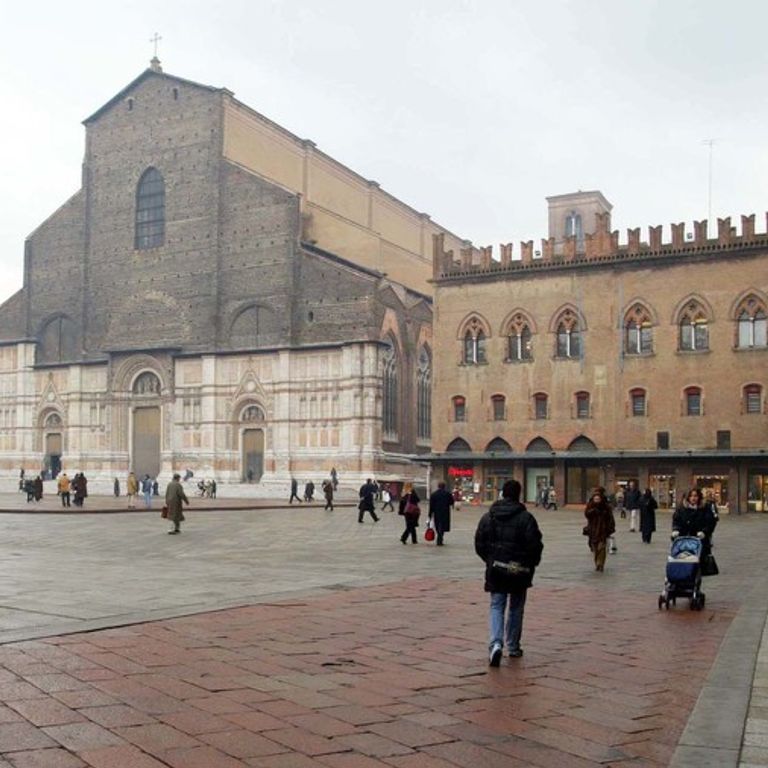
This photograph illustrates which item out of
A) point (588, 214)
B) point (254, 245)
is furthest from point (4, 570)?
point (588, 214)

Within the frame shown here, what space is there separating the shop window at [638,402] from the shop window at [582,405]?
1934mm

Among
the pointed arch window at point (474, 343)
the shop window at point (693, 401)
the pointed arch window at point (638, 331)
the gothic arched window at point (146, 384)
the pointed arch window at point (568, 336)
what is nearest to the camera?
the shop window at point (693, 401)

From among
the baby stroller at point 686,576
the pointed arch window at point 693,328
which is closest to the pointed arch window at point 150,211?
the pointed arch window at point 693,328

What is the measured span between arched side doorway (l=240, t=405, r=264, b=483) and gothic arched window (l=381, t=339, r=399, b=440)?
21.4ft

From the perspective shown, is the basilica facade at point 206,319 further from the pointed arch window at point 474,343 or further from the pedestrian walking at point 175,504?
the pedestrian walking at point 175,504

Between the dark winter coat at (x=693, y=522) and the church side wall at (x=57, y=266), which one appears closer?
the dark winter coat at (x=693, y=522)

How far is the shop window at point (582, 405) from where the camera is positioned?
154ft

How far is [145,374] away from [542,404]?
77.0 ft

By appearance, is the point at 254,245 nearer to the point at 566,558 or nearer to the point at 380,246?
the point at 380,246

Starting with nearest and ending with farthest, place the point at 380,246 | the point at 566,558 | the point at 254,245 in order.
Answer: the point at 566,558, the point at 254,245, the point at 380,246

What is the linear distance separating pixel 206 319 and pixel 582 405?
21386 mm

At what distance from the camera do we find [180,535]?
25.0m

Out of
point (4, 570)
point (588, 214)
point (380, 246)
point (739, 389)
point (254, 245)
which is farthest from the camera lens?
point (588, 214)

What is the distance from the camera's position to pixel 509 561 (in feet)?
29.2
